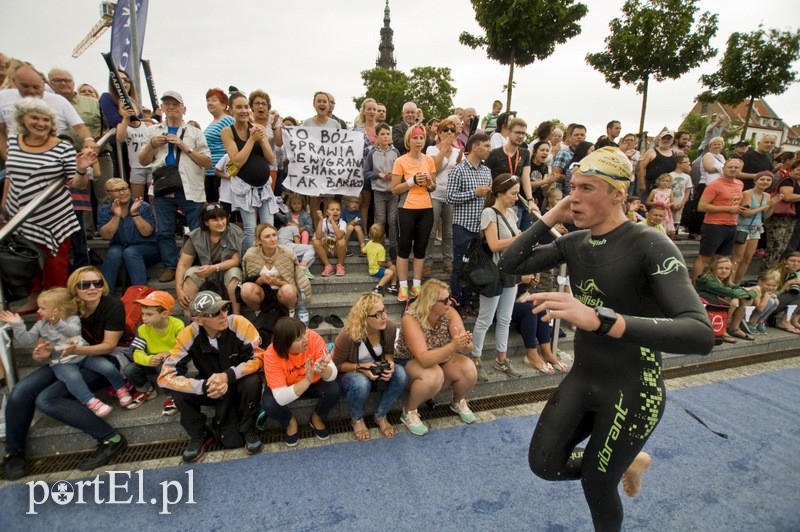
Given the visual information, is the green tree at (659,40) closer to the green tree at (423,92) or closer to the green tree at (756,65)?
the green tree at (756,65)

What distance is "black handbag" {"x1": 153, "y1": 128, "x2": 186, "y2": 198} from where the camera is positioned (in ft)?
14.4

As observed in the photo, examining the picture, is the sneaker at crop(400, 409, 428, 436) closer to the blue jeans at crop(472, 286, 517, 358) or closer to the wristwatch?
the blue jeans at crop(472, 286, 517, 358)

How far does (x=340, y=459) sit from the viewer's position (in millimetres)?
3143

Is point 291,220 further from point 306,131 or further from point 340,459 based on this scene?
point 340,459

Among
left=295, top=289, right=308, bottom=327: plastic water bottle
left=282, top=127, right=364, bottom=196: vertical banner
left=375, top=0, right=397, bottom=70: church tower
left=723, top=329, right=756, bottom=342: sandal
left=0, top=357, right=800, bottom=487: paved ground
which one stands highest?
left=375, top=0, right=397, bottom=70: church tower

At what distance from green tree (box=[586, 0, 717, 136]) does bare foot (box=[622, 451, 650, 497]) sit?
745 inches

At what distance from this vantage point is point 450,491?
9.25 feet

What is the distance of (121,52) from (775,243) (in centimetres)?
1261

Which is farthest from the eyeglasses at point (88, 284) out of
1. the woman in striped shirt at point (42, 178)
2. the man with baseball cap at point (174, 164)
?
the man with baseball cap at point (174, 164)

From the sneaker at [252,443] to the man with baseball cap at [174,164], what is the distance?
228 centimetres

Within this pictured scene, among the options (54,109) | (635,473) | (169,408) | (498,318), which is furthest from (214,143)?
(635,473)

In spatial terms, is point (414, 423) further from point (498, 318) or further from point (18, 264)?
point (18, 264)

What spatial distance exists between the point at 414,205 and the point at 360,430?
8.82 ft

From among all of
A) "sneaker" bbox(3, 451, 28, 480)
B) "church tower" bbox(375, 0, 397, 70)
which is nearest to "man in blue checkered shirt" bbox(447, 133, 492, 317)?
"sneaker" bbox(3, 451, 28, 480)
